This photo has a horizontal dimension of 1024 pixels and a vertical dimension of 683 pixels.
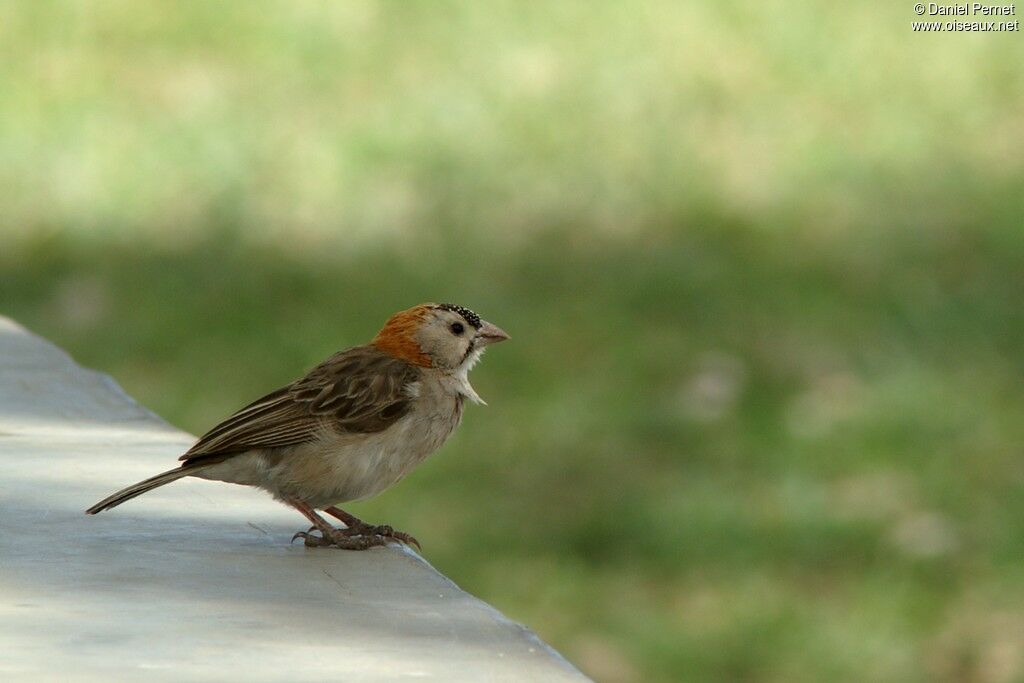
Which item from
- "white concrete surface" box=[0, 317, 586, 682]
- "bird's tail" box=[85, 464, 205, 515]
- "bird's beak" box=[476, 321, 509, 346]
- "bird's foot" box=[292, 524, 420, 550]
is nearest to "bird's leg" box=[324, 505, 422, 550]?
"bird's foot" box=[292, 524, 420, 550]

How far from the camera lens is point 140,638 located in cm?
272

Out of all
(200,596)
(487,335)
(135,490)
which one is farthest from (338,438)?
(200,596)

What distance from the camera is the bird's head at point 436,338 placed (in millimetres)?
4141

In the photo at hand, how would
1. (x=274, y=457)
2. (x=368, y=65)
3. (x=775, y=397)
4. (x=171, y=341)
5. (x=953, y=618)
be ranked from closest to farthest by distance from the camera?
(x=274, y=457), (x=953, y=618), (x=775, y=397), (x=171, y=341), (x=368, y=65)

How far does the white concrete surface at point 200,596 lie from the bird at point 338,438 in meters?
0.09

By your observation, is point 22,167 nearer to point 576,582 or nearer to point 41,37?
point 41,37

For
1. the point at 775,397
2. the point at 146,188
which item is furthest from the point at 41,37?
the point at 775,397

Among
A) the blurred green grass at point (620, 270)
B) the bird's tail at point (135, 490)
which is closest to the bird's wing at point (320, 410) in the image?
the bird's tail at point (135, 490)

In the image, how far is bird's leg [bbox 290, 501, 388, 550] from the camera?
350 cm

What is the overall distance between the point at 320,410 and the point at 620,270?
505cm

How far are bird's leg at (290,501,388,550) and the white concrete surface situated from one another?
0.03 metres

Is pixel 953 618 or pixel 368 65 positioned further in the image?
pixel 368 65

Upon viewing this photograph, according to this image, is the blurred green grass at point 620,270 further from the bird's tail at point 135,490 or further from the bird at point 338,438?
the bird's tail at point 135,490

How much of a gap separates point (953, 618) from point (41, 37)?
630cm
